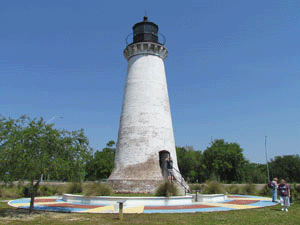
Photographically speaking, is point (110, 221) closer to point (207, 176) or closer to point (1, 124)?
point (1, 124)

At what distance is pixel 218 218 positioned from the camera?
10062 millimetres

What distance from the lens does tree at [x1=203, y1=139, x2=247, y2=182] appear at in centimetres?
4366

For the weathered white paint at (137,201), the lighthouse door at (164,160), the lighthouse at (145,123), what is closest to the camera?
the weathered white paint at (137,201)

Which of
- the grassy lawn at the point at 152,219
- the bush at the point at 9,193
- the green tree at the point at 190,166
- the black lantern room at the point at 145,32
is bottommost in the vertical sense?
the bush at the point at 9,193

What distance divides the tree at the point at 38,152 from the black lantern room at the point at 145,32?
13.5 meters

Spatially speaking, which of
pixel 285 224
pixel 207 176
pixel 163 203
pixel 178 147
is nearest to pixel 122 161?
pixel 163 203

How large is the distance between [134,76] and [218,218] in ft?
47.5

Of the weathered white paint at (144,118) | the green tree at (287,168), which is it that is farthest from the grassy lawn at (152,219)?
the green tree at (287,168)

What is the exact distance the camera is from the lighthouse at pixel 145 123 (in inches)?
749

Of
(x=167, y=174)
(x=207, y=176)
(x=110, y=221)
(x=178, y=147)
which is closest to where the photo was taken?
(x=110, y=221)

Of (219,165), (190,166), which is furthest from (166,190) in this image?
(190,166)

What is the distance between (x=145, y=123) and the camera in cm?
2034

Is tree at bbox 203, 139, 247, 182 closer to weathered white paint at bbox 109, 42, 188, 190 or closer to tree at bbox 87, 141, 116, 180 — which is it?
tree at bbox 87, 141, 116, 180

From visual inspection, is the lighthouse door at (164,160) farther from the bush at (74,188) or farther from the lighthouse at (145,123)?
the bush at (74,188)
